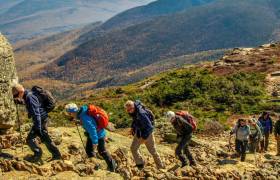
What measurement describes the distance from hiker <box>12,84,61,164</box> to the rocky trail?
357 millimetres

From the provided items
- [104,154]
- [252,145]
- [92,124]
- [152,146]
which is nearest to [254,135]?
[252,145]

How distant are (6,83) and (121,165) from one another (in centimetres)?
438

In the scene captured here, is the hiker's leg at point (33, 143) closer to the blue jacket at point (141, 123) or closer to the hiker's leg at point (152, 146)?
the blue jacket at point (141, 123)

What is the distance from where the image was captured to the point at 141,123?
507 inches

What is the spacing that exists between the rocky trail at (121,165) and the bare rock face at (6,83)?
99 centimetres

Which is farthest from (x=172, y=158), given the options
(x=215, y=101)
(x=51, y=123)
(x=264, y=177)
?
(x=215, y=101)

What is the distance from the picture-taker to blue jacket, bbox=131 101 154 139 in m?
12.8

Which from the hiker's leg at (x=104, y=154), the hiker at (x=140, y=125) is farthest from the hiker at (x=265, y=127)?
the hiker's leg at (x=104, y=154)

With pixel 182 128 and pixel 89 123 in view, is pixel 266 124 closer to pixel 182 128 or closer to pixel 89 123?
pixel 182 128

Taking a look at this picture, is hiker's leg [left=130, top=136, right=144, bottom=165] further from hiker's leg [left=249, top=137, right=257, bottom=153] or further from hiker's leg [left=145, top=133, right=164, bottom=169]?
hiker's leg [left=249, top=137, right=257, bottom=153]

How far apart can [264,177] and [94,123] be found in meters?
5.74

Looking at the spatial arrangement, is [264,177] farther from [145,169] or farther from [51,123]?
[51,123]

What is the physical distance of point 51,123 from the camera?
25344mm

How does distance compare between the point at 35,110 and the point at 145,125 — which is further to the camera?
the point at 145,125
